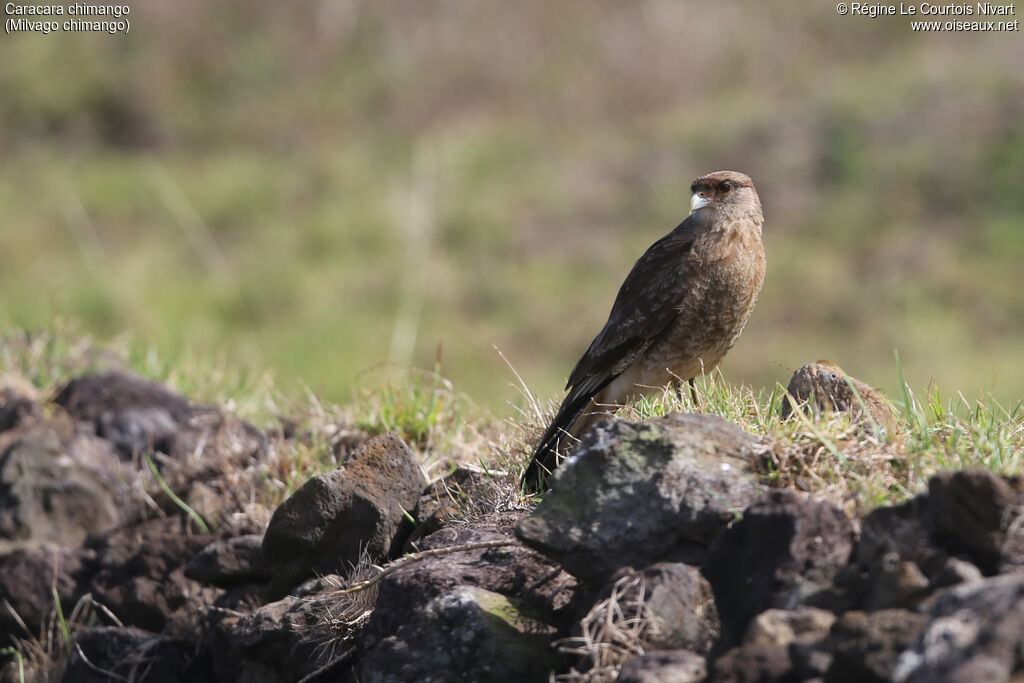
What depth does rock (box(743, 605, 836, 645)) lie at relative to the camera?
2.50 metres

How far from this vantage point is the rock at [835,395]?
3447 mm

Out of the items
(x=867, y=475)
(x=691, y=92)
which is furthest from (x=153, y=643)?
(x=691, y=92)

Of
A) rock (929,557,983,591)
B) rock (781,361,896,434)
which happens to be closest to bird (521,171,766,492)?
rock (781,361,896,434)

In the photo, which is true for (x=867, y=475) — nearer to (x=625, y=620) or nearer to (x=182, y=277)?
(x=625, y=620)

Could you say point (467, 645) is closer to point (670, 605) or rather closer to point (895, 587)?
point (670, 605)

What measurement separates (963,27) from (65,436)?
1411cm

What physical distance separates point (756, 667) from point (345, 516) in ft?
6.18

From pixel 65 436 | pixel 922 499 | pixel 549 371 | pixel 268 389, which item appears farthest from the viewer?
pixel 549 371

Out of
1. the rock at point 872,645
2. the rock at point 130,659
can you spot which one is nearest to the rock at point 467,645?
the rock at point 872,645

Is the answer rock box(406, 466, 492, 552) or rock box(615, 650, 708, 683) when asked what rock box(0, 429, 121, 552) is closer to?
rock box(406, 466, 492, 552)

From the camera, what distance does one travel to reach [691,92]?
56.6 ft

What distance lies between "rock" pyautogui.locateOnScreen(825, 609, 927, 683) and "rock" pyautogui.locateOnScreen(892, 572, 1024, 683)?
3 cm

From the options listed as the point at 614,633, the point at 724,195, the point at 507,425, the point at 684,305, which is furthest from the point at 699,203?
the point at 614,633

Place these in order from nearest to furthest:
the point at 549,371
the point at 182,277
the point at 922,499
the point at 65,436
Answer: the point at 922,499 → the point at 65,436 → the point at 549,371 → the point at 182,277
